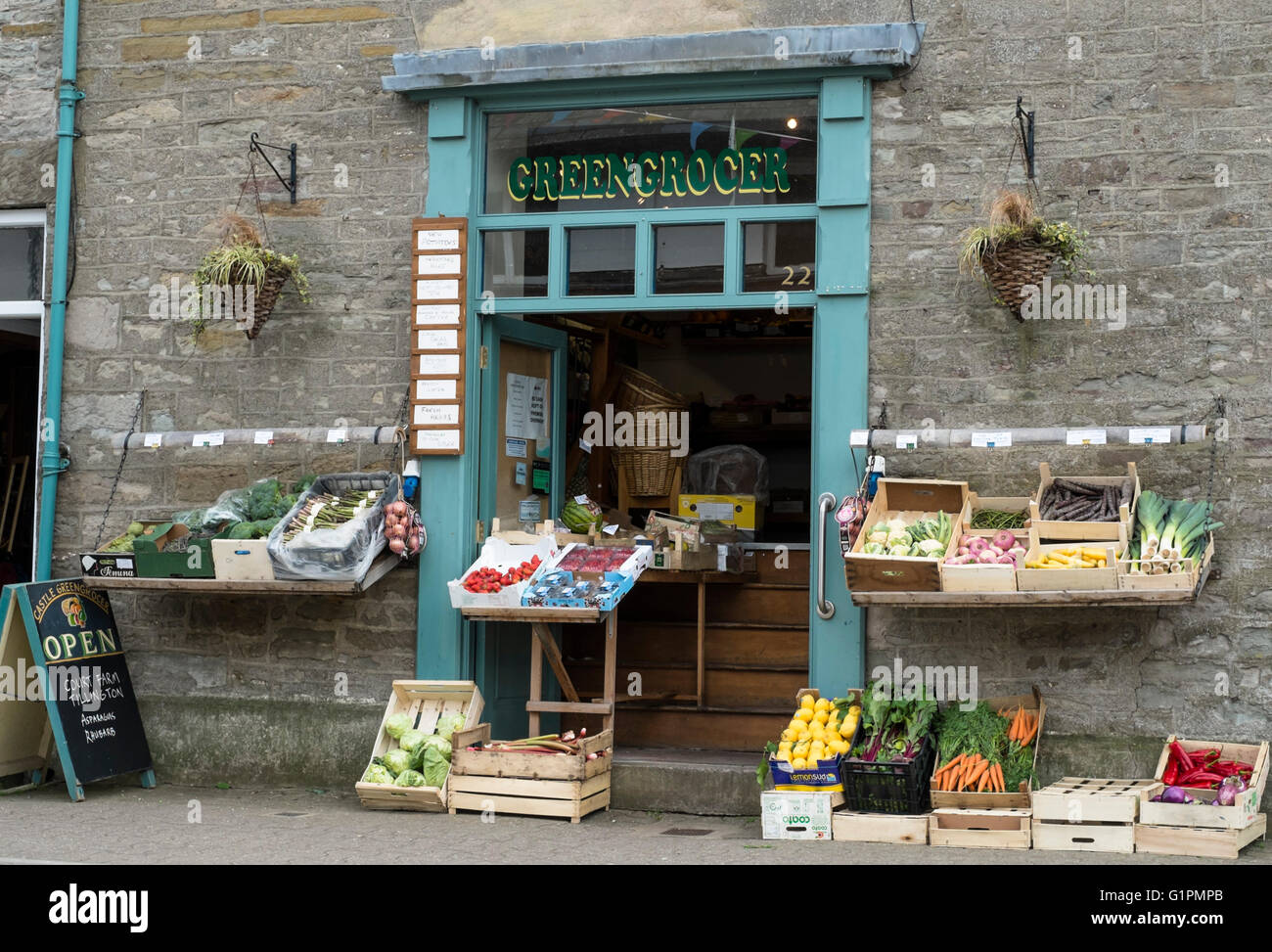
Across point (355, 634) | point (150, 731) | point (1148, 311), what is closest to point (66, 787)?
point (150, 731)

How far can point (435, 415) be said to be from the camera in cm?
858

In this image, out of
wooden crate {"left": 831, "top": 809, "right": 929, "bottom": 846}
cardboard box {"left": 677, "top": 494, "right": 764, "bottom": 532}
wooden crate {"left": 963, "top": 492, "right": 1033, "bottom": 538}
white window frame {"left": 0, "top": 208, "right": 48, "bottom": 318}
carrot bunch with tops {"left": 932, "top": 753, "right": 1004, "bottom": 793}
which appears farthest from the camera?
cardboard box {"left": 677, "top": 494, "right": 764, "bottom": 532}

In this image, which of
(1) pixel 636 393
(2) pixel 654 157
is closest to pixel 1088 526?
(2) pixel 654 157

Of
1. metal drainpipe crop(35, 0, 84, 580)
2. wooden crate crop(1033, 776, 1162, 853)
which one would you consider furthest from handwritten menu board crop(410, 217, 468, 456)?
wooden crate crop(1033, 776, 1162, 853)

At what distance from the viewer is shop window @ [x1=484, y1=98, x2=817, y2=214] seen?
8.40 metres

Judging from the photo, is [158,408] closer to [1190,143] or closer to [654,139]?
[654,139]

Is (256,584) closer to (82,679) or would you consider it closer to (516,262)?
(82,679)

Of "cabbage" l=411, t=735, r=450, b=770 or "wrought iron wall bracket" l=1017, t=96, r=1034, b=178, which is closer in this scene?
"wrought iron wall bracket" l=1017, t=96, r=1034, b=178

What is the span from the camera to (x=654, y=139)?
28.3ft

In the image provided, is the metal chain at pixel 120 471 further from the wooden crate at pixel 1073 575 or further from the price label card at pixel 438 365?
the wooden crate at pixel 1073 575

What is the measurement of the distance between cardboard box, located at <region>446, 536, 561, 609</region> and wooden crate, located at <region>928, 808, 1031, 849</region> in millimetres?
2391

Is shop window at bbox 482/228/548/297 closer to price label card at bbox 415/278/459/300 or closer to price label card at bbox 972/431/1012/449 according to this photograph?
price label card at bbox 415/278/459/300

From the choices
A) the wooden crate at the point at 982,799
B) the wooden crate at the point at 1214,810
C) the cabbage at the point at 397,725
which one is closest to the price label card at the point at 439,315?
the cabbage at the point at 397,725

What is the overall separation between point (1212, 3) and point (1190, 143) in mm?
700
